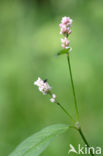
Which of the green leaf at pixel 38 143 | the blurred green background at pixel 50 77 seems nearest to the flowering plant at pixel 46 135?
the green leaf at pixel 38 143

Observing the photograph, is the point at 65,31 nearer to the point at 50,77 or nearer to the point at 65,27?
the point at 65,27

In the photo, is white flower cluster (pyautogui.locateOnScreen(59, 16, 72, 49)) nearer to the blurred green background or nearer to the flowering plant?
the flowering plant

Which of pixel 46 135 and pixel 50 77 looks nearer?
pixel 46 135

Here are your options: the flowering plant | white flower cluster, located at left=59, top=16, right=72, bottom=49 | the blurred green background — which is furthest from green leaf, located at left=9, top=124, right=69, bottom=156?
the blurred green background

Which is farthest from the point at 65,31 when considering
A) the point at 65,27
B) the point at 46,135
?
the point at 46,135

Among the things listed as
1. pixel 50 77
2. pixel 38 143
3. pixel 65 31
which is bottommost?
pixel 38 143

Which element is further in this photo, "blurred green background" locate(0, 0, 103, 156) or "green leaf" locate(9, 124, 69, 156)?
"blurred green background" locate(0, 0, 103, 156)

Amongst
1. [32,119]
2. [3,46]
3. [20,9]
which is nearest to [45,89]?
[32,119]
